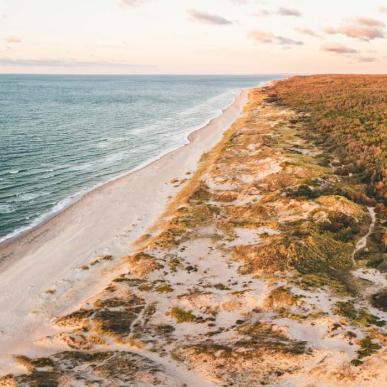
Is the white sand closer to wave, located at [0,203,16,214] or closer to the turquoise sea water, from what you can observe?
the turquoise sea water

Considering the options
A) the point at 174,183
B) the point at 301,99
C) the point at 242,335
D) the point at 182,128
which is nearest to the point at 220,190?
the point at 174,183

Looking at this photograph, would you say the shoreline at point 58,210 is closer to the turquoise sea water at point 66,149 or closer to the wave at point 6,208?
the turquoise sea water at point 66,149

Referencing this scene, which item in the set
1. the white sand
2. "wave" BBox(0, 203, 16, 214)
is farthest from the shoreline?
"wave" BBox(0, 203, 16, 214)

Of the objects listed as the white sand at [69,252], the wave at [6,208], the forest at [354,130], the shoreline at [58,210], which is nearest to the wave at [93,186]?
the shoreline at [58,210]

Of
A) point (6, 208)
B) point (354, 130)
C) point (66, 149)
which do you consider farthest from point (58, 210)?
point (354, 130)

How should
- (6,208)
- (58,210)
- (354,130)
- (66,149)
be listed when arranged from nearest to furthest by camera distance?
1. (6,208)
2. (58,210)
3. (354,130)
4. (66,149)

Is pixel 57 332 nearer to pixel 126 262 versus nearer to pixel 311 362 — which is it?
pixel 126 262

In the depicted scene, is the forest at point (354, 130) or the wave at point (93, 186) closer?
the wave at point (93, 186)

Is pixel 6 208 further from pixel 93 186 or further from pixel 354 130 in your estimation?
pixel 354 130
